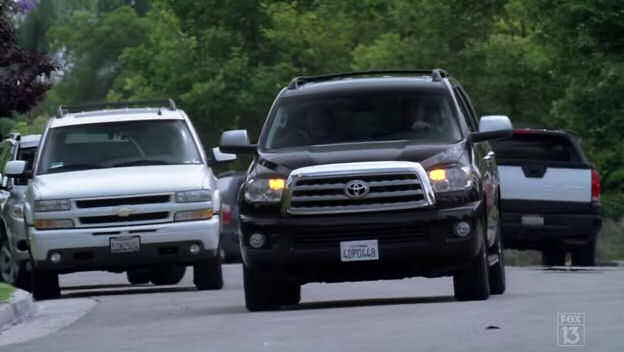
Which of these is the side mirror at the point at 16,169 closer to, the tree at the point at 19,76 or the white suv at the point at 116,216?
the white suv at the point at 116,216

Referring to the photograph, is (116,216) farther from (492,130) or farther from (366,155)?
(492,130)

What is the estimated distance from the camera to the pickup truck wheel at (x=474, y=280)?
15.8 meters

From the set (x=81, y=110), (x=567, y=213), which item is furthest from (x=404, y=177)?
(x=567, y=213)

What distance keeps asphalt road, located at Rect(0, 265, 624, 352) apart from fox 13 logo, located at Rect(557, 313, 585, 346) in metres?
0.05

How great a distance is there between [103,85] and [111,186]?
67.9 meters

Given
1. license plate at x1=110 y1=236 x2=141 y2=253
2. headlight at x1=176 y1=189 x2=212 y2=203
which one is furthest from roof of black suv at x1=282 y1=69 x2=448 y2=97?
license plate at x1=110 y1=236 x2=141 y2=253

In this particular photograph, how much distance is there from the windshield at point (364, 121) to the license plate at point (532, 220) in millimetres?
10573

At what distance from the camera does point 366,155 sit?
622 inches

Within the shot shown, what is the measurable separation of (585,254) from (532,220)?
1.00 meters

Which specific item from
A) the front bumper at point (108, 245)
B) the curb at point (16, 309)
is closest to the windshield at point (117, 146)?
the front bumper at point (108, 245)

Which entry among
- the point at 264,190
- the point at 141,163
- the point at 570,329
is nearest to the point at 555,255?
the point at 141,163

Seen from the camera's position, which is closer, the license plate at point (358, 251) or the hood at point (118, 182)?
the license plate at point (358, 251)

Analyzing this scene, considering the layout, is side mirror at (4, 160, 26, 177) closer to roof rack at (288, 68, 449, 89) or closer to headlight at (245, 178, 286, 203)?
roof rack at (288, 68, 449, 89)

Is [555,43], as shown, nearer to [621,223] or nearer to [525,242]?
[621,223]
